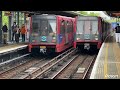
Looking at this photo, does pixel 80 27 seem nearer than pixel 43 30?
No

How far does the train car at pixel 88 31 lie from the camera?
24297mm

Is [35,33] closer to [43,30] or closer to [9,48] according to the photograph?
[43,30]

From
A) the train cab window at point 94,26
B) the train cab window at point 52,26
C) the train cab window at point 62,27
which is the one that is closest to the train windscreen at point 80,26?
the train cab window at point 94,26

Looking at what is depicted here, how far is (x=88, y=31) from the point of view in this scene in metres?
24.4

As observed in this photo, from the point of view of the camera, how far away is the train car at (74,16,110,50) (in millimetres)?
24297

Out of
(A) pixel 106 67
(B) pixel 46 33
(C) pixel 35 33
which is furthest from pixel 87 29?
(A) pixel 106 67

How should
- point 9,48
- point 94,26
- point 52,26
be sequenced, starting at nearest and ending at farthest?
point 9,48, point 52,26, point 94,26

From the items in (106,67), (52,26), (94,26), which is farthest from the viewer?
(94,26)

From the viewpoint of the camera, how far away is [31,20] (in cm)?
2164

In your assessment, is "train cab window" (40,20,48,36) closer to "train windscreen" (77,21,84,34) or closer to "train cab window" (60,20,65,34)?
"train cab window" (60,20,65,34)

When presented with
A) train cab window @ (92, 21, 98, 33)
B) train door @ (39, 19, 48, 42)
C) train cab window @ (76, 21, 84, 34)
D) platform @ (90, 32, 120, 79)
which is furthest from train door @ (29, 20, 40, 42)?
platform @ (90, 32, 120, 79)
